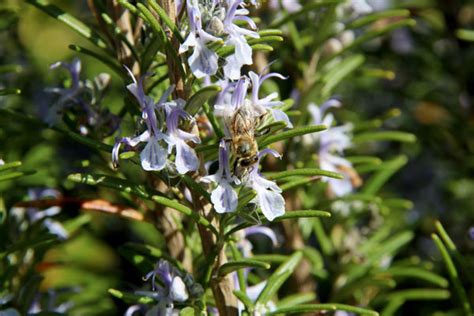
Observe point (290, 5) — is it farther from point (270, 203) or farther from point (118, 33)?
point (270, 203)

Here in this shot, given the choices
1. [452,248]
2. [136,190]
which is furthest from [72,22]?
[452,248]

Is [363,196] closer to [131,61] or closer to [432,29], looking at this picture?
[131,61]

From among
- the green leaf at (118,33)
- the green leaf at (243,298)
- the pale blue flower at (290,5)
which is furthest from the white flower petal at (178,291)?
the pale blue flower at (290,5)

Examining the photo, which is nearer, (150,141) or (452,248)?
(150,141)

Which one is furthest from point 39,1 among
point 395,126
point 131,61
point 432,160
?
point 432,160

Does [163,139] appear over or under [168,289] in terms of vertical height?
over

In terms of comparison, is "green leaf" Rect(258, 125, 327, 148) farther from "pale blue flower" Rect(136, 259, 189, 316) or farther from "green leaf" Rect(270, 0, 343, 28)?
"green leaf" Rect(270, 0, 343, 28)
